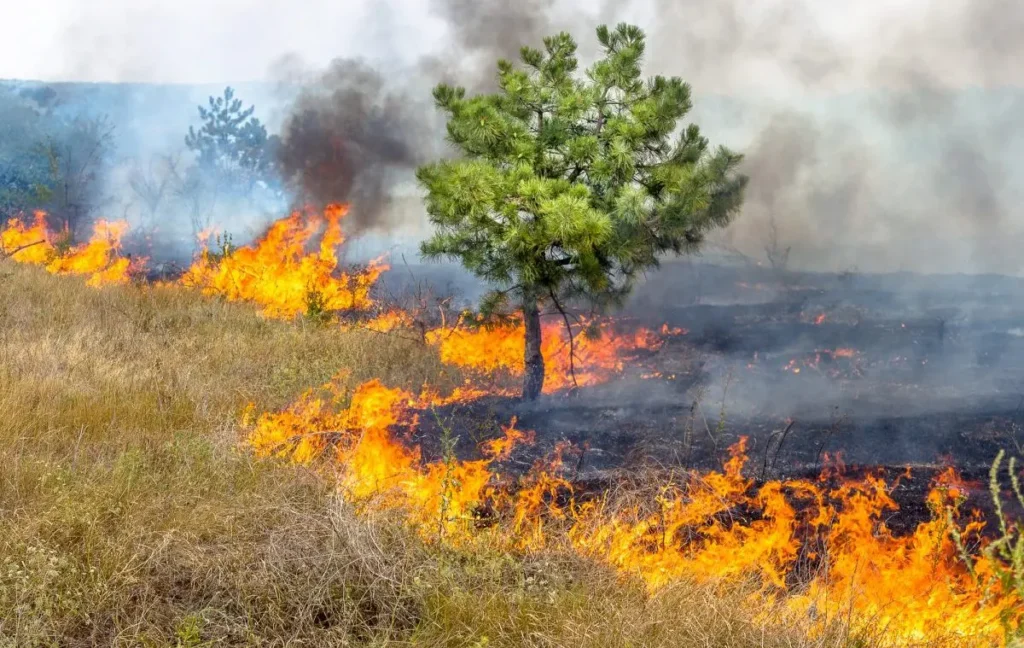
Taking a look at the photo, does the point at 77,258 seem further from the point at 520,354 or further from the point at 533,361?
the point at 533,361

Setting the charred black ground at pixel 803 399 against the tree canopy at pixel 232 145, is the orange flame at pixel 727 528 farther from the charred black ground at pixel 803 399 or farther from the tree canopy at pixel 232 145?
the tree canopy at pixel 232 145

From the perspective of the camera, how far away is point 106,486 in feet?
14.5

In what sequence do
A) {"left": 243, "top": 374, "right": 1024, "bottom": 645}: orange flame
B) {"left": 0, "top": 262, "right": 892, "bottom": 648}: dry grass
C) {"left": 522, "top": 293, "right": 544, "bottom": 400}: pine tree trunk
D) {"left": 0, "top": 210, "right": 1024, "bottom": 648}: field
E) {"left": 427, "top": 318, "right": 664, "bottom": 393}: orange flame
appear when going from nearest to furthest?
{"left": 0, "top": 262, "right": 892, "bottom": 648}: dry grass, {"left": 0, "top": 210, "right": 1024, "bottom": 648}: field, {"left": 243, "top": 374, "right": 1024, "bottom": 645}: orange flame, {"left": 522, "top": 293, "right": 544, "bottom": 400}: pine tree trunk, {"left": 427, "top": 318, "right": 664, "bottom": 393}: orange flame

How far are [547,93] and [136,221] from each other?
25.1 meters

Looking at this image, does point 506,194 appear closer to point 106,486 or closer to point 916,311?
point 106,486

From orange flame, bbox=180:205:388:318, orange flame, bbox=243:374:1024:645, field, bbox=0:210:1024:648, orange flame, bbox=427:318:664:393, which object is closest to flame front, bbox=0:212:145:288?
orange flame, bbox=180:205:388:318

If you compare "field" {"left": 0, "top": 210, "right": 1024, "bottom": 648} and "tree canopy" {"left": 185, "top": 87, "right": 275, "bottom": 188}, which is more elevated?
"tree canopy" {"left": 185, "top": 87, "right": 275, "bottom": 188}

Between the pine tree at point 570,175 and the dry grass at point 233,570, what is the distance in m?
3.00

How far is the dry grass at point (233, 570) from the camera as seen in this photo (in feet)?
10.9

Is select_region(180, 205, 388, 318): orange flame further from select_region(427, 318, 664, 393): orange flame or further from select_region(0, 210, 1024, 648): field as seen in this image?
select_region(427, 318, 664, 393): orange flame

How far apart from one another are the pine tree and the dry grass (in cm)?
300

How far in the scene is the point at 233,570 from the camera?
379cm

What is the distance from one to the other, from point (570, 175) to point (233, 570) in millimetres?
5179

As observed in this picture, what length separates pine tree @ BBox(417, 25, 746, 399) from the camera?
7.21 metres
